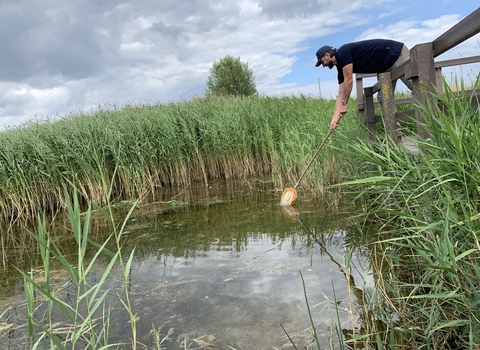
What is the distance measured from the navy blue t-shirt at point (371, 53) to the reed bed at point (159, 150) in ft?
3.33

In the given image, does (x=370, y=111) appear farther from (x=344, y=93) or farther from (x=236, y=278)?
(x=236, y=278)

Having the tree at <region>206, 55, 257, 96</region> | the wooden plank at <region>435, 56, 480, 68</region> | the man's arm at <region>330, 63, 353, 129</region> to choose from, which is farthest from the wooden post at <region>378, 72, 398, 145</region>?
the tree at <region>206, 55, 257, 96</region>

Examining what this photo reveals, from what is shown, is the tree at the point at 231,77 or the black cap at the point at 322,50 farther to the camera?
the tree at the point at 231,77

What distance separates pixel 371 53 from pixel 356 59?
0.21 m

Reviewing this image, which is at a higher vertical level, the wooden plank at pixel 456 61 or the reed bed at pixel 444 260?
the wooden plank at pixel 456 61

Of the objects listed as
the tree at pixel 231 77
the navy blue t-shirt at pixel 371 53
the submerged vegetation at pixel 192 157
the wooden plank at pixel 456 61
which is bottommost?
the submerged vegetation at pixel 192 157

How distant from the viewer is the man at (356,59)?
5062mm

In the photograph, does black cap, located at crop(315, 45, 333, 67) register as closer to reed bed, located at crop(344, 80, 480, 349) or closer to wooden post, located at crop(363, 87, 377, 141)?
wooden post, located at crop(363, 87, 377, 141)

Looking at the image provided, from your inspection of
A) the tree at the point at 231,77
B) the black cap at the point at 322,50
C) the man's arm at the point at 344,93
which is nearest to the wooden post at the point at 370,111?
the man's arm at the point at 344,93

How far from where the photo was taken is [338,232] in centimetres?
380

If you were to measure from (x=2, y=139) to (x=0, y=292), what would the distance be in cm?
445

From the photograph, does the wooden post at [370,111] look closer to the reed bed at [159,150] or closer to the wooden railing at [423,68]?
the reed bed at [159,150]

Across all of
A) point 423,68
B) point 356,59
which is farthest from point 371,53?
point 423,68

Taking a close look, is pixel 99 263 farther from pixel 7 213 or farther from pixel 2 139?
pixel 2 139
